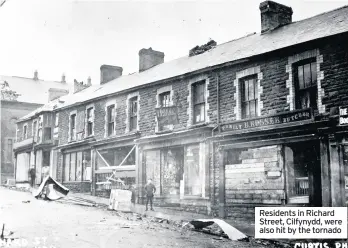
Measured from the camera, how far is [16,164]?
29.2 metres

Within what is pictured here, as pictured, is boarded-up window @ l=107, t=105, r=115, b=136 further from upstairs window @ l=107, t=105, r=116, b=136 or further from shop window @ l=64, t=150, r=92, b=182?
shop window @ l=64, t=150, r=92, b=182

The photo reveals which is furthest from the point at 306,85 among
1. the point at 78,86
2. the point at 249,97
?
the point at 78,86

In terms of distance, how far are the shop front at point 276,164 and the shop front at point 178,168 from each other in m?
0.98

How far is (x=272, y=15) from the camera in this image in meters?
14.2

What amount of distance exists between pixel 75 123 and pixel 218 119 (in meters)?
10.6

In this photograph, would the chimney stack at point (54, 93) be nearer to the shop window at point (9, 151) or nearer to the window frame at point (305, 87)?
the shop window at point (9, 151)

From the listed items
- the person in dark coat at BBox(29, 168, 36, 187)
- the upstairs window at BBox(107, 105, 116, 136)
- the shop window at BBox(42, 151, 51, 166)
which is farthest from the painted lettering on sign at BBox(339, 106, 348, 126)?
the person in dark coat at BBox(29, 168, 36, 187)

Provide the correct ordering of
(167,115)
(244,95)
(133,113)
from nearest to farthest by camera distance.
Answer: (244,95), (167,115), (133,113)

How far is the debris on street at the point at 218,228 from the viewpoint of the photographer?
9023mm

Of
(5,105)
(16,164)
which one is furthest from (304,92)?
(5,105)

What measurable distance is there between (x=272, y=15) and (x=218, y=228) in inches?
318

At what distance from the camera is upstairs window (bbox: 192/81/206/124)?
13.8 metres

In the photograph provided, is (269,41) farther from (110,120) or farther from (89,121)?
(89,121)
